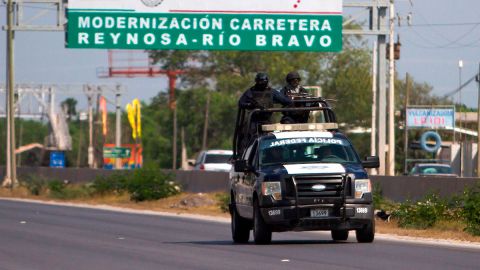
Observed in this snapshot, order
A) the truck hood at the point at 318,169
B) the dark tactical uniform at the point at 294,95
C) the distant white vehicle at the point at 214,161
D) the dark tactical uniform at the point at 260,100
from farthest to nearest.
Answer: the distant white vehicle at the point at 214,161, the dark tactical uniform at the point at 294,95, the dark tactical uniform at the point at 260,100, the truck hood at the point at 318,169

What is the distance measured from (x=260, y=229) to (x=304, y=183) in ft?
3.58

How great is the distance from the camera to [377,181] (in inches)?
1323

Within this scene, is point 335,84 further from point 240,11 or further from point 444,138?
point 240,11

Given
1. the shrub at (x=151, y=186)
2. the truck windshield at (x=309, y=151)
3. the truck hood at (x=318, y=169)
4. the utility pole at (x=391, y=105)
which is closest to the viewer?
the truck hood at (x=318, y=169)

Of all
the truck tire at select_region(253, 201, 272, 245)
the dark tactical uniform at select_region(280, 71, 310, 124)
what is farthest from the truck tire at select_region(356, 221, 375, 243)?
the dark tactical uniform at select_region(280, 71, 310, 124)

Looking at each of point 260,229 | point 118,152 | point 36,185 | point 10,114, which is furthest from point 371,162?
point 118,152

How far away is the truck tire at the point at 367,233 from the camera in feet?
64.8

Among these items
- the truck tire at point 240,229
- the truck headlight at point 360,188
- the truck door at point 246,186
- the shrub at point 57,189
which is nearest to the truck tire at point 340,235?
the truck tire at point 240,229

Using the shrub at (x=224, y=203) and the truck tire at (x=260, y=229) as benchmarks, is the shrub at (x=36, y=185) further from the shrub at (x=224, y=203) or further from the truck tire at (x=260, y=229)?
the truck tire at (x=260, y=229)

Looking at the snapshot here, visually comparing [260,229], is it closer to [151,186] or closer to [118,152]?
[151,186]

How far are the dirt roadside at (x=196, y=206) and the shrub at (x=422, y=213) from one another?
0.26m

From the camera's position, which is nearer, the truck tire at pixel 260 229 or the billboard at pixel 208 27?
the truck tire at pixel 260 229

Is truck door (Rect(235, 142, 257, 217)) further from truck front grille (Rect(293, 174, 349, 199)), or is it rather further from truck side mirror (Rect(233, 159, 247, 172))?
truck front grille (Rect(293, 174, 349, 199))

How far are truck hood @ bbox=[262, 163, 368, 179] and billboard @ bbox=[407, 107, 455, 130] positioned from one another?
157ft
